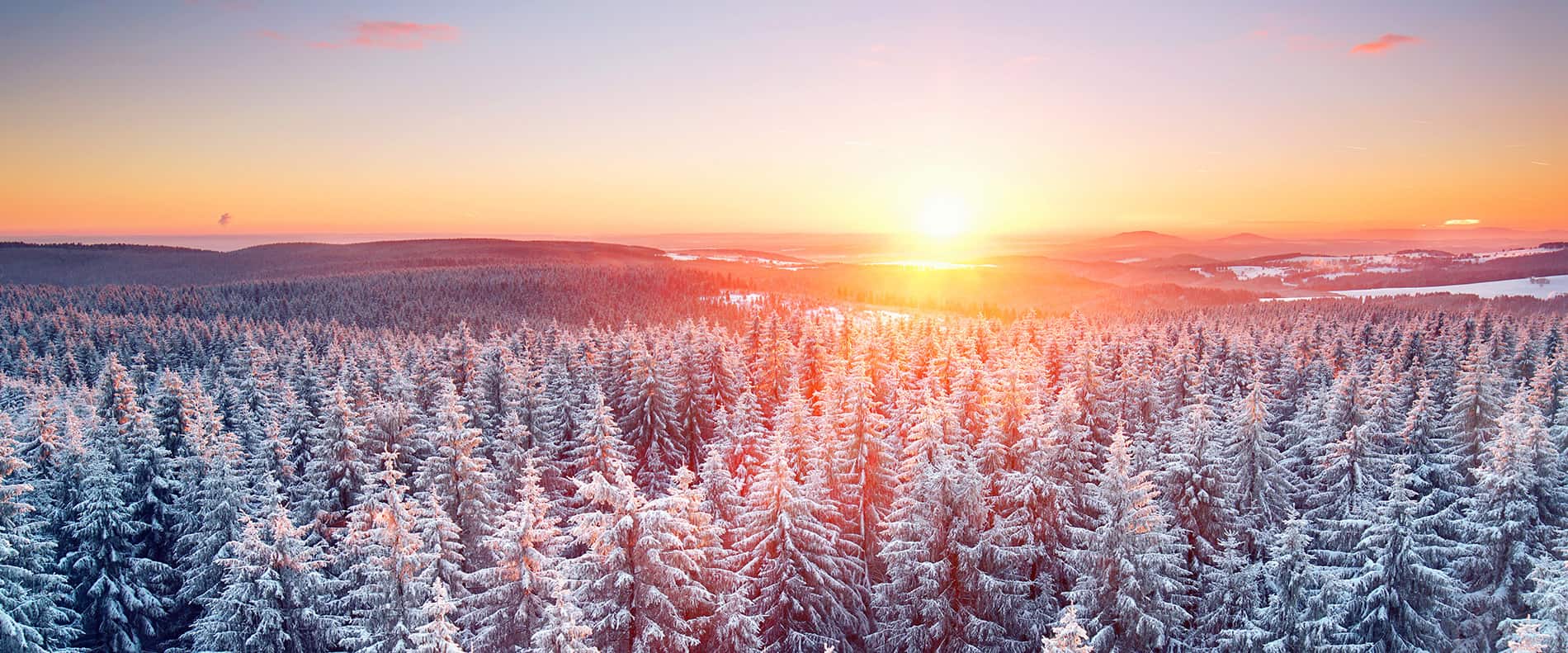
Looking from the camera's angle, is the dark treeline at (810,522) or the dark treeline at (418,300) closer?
the dark treeline at (810,522)

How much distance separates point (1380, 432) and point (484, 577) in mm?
34713

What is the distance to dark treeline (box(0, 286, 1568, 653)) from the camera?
1883 centimetres

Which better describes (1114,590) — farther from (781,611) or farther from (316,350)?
(316,350)

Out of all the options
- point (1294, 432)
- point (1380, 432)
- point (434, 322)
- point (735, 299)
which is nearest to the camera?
point (1380, 432)

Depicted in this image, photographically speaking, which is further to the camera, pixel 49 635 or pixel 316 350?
pixel 316 350

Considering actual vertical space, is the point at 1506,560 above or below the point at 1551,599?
below

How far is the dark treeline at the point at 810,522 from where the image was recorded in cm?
1883

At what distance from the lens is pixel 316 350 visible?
257 feet

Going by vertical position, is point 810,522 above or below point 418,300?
below

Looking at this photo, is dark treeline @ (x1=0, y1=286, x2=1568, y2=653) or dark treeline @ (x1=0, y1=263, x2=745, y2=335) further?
dark treeline @ (x1=0, y1=263, x2=745, y2=335)

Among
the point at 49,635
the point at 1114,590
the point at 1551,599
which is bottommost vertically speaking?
the point at 49,635

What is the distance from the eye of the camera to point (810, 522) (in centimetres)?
2181

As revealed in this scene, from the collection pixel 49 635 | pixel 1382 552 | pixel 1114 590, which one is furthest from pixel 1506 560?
pixel 49 635

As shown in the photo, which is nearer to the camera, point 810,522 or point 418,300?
point 810,522
